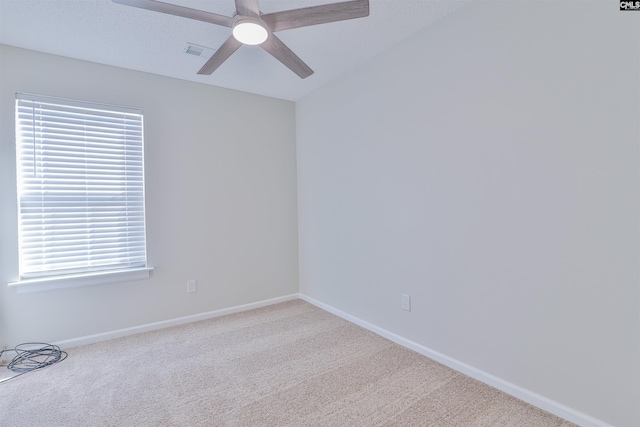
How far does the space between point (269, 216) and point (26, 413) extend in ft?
8.08

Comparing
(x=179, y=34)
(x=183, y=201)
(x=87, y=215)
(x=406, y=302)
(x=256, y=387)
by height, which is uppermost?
(x=179, y=34)

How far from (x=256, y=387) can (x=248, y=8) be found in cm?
226

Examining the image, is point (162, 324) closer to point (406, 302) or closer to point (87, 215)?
point (87, 215)

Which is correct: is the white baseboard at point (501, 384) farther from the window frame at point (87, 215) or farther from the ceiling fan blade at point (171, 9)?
the ceiling fan blade at point (171, 9)

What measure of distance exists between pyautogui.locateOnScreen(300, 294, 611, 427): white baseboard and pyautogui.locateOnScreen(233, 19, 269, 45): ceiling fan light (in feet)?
8.05

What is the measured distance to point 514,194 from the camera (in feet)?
5.88

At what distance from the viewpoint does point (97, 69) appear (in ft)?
8.80

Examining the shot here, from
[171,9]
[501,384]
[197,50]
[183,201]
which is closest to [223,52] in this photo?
[171,9]

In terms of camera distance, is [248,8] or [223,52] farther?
[223,52]

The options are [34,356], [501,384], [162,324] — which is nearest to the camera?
[501,384]

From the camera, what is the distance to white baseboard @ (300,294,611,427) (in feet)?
5.14

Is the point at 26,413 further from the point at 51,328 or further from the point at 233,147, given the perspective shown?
the point at 233,147

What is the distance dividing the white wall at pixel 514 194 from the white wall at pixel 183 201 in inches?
49.1

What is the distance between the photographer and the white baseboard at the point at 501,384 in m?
1.57
